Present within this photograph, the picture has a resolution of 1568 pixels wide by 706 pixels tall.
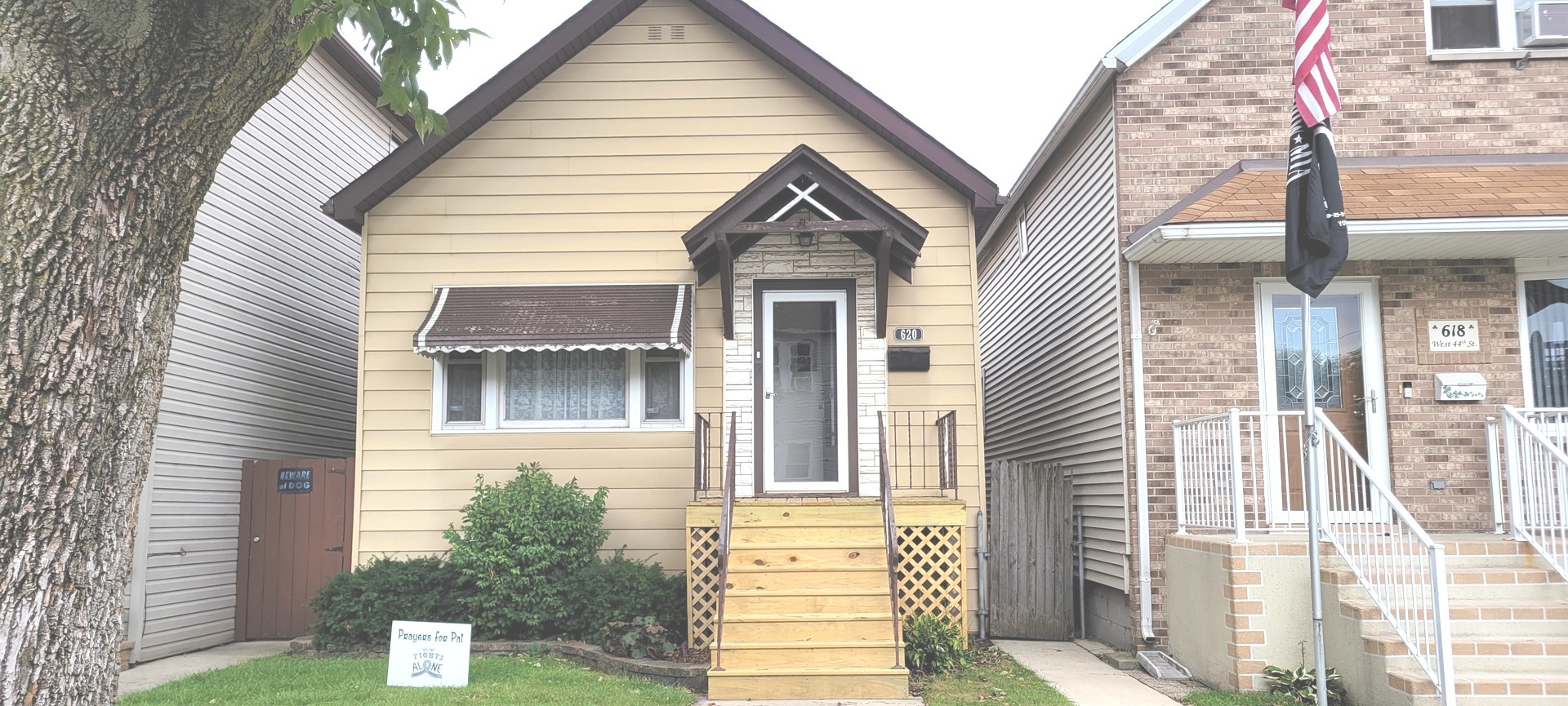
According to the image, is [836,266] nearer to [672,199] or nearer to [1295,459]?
[672,199]

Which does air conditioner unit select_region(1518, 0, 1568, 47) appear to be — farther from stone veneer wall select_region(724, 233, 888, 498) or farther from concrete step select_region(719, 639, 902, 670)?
concrete step select_region(719, 639, 902, 670)

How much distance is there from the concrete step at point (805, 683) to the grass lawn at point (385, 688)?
11.0 inches

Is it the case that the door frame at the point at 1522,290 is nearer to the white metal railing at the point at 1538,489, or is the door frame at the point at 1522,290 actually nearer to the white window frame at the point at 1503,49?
the white metal railing at the point at 1538,489

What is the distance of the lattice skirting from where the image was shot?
29.0 ft

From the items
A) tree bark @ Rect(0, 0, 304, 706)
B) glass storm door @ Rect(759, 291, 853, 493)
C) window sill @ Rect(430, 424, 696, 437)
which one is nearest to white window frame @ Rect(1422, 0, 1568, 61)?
glass storm door @ Rect(759, 291, 853, 493)

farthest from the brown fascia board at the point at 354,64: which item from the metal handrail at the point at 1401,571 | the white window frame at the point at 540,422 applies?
the metal handrail at the point at 1401,571

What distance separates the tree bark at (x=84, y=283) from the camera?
361 centimetres

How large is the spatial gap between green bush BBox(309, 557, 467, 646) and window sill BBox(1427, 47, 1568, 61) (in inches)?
381

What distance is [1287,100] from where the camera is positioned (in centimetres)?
964

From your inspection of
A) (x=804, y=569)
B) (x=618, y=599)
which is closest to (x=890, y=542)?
(x=804, y=569)

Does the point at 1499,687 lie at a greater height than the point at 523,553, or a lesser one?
lesser

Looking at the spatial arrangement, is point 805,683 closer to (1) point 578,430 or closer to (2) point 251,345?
(1) point 578,430

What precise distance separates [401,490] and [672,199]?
365 centimetres

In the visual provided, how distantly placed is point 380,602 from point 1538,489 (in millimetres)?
8991
